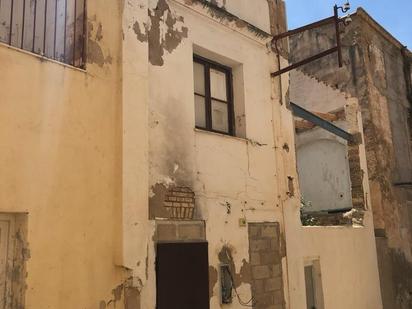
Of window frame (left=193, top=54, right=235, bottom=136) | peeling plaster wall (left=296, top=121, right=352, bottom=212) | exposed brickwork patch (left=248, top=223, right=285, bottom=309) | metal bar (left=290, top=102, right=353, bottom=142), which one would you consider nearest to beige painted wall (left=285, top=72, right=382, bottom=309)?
exposed brickwork patch (left=248, top=223, right=285, bottom=309)

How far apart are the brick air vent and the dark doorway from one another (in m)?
0.35

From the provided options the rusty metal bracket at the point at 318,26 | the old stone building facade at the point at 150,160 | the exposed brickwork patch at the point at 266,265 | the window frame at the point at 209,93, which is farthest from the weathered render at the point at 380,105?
the window frame at the point at 209,93

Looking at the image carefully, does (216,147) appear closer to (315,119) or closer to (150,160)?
(150,160)

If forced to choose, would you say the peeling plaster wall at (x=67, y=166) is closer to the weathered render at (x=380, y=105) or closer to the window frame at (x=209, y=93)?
the window frame at (x=209, y=93)

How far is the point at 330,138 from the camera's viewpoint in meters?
11.9

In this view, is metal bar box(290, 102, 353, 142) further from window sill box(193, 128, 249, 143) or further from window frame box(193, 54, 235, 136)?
window sill box(193, 128, 249, 143)

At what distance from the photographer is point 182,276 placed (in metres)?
5.10

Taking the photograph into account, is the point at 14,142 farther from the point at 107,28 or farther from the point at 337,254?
the point at 337,254

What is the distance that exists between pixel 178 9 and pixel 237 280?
368 cm

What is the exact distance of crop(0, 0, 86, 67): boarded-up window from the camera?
481cm

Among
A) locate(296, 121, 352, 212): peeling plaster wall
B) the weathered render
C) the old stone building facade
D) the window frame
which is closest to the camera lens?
the old stone building facade

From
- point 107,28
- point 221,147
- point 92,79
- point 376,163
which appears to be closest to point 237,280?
point 221,147

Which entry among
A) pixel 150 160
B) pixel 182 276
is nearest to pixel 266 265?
pixel 182 276

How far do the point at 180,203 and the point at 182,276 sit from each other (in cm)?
85
